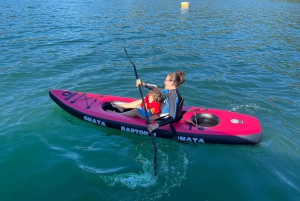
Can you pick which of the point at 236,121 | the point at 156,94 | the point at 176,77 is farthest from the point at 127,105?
Answer: the point at 236,121

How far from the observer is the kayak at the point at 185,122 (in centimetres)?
606

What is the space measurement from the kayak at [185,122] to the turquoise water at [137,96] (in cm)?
19

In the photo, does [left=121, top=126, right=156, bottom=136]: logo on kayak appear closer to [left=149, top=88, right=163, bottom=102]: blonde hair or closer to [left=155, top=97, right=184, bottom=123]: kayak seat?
[left=155, top=97, right=184, bottom=123]: kayak seat

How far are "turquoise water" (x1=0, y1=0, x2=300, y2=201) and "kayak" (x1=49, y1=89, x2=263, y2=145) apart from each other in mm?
190

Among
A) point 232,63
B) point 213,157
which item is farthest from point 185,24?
point 213,157

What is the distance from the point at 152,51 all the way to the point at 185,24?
7891 mm

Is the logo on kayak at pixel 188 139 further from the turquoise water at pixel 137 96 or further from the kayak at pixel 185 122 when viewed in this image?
the turquoise water at pixel 137 96

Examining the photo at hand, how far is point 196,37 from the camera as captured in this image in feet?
53.5

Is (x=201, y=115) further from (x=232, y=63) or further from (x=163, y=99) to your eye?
(x=232, y=63)

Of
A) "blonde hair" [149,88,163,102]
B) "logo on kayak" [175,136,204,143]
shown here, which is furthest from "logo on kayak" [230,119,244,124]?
"blonde hair" [149,88,163,102]

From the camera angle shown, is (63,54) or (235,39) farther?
(235,39)

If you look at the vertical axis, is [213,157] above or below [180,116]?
below

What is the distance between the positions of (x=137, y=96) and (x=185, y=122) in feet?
8.47

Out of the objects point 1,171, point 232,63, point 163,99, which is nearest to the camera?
point 1,171
